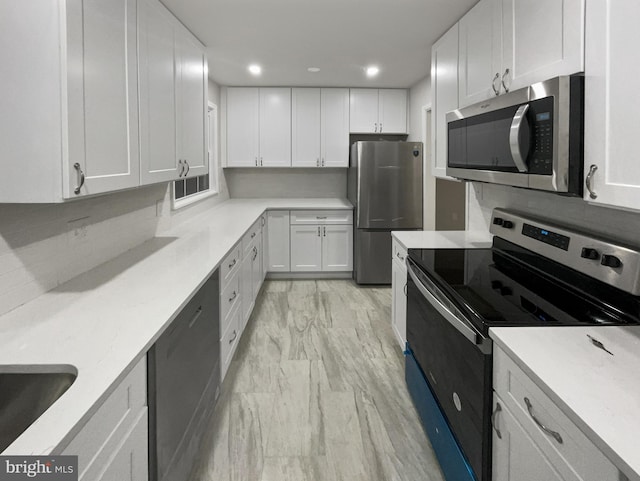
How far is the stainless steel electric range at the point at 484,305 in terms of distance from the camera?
145cm

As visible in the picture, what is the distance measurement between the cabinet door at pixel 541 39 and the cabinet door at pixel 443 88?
2.47 feet

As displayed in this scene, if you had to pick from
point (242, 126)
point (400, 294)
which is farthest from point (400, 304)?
point (242, 126)

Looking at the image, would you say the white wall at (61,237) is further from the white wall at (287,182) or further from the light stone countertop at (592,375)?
the white wall at (287,182)

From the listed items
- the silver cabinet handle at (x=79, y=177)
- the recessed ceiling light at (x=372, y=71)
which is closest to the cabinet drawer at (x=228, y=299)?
the silver cabinet handle at (x=79, y=177)

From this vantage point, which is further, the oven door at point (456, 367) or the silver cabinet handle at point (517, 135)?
the silver cabinet handle at point (517, 135)

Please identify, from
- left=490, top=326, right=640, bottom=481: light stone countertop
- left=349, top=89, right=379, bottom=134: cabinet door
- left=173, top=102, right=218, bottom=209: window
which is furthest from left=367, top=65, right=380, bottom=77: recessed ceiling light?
left=490, top=326, right=640, bottom=481: light stone countertop

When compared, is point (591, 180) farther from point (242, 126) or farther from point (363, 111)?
point (242, 126)

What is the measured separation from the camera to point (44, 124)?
1380mm

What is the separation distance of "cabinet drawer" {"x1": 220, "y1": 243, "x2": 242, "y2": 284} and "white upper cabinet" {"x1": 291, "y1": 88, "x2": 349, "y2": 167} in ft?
8.60

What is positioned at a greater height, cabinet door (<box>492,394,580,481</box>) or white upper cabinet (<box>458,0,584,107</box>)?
white upper cabinet (<box>458,0,584,107</box>)

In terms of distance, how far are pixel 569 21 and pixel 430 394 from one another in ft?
5.18

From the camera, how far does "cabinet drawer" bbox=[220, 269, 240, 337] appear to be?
2521 mm

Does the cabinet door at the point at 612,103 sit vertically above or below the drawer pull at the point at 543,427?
above

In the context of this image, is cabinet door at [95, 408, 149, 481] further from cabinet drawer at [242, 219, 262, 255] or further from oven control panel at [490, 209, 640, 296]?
cabinet drawer at [242, 219, 262, 255]
